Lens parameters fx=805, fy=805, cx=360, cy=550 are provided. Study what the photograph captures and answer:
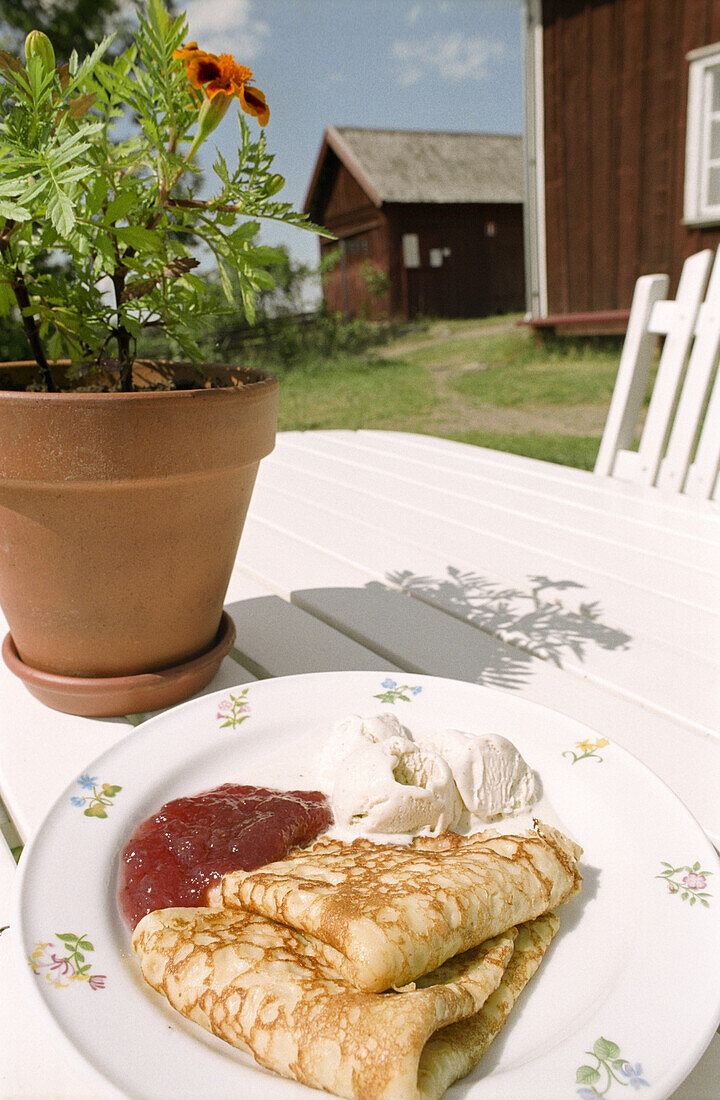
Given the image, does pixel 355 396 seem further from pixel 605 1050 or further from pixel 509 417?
pixel 605 1050

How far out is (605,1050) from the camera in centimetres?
64

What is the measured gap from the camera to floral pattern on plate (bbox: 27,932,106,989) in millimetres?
694

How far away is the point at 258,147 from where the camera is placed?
3.72 feet

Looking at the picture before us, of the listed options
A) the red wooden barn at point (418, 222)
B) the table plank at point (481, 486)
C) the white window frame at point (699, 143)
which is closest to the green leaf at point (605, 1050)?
the table plank at point (481, 486)

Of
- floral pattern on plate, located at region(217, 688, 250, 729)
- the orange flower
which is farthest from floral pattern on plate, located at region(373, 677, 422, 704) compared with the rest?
the orange flower

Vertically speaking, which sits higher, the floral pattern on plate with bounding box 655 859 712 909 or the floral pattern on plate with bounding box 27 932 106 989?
the floral pattern on plate with bounding box 27 932 106 989

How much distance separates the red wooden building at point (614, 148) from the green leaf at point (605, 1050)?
9.21 metres

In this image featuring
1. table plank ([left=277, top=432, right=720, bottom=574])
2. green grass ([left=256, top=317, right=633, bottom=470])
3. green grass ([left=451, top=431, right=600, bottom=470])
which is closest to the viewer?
table plank ([left=277, top=432, right=720, bottom=574])

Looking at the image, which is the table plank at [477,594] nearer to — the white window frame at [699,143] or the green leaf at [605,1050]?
the green leaf at [605,1050]

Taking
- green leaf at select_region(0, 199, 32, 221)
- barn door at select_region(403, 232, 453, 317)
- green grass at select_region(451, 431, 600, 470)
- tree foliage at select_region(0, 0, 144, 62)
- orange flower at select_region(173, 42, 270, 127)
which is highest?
tree foliage at select_region(0, 0, 144, 62)

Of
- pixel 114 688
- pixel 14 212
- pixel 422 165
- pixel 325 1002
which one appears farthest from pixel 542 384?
pixel 422 165

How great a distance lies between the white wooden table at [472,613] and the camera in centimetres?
A: 108

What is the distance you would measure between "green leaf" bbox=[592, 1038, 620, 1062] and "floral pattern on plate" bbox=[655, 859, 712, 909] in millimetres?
190

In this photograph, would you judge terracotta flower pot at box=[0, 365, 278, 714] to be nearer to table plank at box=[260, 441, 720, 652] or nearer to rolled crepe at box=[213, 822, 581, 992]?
rolled crepe at box=[213, 822, 581, 992]
